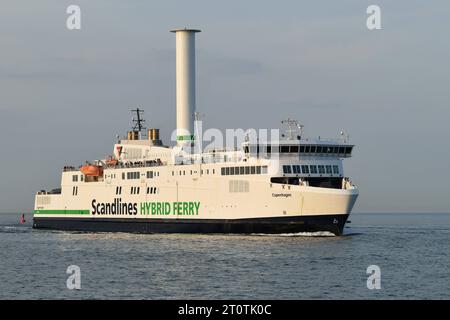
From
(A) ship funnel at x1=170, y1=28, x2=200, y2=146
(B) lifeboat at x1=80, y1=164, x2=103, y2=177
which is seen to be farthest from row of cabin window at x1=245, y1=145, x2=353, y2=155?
(B) lifeboat at x1=80, y1=164, x2=103, y2=177

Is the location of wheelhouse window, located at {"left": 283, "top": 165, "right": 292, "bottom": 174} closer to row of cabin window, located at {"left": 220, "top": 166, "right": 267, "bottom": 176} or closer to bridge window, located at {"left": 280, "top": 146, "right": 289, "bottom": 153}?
bridge window, located at {"left": 280, "top": 146, "right": 289, "bottom": 153}

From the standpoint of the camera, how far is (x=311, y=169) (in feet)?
192

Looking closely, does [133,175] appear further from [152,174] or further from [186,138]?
[186,138]

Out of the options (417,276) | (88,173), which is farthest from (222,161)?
(417,276)

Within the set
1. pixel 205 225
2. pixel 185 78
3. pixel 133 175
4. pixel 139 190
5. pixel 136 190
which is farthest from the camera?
pixel 185 78

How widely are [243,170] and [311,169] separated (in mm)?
4692

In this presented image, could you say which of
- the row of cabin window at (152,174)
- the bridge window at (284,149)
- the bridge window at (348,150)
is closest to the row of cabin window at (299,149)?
the bridge window at (284,149)

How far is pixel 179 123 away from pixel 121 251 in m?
23.2

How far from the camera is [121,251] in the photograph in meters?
53.4

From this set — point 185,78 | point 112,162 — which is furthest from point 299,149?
point 112,162

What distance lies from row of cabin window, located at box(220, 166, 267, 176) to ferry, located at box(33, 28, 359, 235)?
73 millimetres

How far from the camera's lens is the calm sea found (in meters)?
36.2

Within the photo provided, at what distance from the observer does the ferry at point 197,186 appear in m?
56.7
